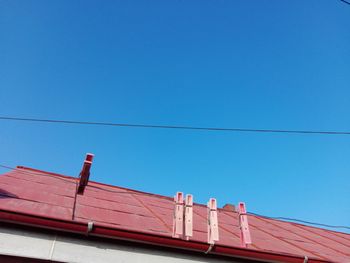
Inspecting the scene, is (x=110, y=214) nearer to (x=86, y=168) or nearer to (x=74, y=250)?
(x=86, y=168)

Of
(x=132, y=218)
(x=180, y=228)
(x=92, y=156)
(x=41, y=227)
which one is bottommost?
(x=41, y=227)

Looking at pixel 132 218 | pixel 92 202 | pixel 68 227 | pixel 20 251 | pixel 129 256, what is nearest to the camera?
pixel 20 251

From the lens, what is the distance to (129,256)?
166 inches

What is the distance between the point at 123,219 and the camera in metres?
5.38

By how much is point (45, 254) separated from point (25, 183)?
2973 millimetres

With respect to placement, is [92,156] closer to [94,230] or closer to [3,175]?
[94,230]

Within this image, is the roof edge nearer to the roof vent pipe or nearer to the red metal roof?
the red metal roof

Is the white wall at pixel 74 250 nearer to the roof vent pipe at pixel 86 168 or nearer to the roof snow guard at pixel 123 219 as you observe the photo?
the roof snow guard at pixel 123 219

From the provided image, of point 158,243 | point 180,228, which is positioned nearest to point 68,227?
point 158,243

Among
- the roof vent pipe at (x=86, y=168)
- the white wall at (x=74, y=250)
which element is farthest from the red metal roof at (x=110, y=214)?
the roof vent pipe at (x=86, y=168)

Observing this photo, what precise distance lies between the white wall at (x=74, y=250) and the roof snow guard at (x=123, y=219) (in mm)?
127

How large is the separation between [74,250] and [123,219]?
147 centimetres

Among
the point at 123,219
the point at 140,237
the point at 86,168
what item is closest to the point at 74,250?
the point at 140,237

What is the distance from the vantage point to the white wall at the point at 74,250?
3720mm
